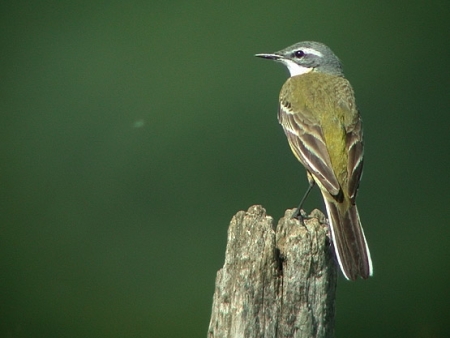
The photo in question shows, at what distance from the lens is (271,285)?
18.0 ft

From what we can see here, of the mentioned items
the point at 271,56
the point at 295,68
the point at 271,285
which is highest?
the point at 271,56

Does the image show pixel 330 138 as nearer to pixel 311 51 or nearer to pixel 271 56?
pixel 311 51

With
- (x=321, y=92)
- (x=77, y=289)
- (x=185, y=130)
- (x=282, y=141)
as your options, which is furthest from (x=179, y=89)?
(x=321, y=92)

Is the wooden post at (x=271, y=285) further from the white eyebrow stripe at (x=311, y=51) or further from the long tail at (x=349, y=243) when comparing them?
the white eyebrow stripe at (x=311, y=51)

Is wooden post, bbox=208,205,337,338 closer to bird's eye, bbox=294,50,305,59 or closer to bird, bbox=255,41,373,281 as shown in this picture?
bird, bbox=255,41,373,281

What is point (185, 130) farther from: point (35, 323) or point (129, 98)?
point (35, 323)

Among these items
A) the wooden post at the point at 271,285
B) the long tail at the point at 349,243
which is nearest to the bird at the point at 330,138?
the long tail at the point at 349,243

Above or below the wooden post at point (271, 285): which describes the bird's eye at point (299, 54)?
above

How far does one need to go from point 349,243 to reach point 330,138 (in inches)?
54.9

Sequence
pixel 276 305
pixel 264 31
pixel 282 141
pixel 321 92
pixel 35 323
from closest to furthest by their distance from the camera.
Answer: pixel 276 305 → pixel 321 92 → pixel 35 323 → pixel 282 141 → pixel 264 31

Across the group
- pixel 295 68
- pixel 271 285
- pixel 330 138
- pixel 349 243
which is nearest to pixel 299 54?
pixel 295 68

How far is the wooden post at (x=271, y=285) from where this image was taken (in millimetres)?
5445

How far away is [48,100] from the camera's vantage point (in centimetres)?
1214

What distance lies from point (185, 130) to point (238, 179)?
0.95 meters
